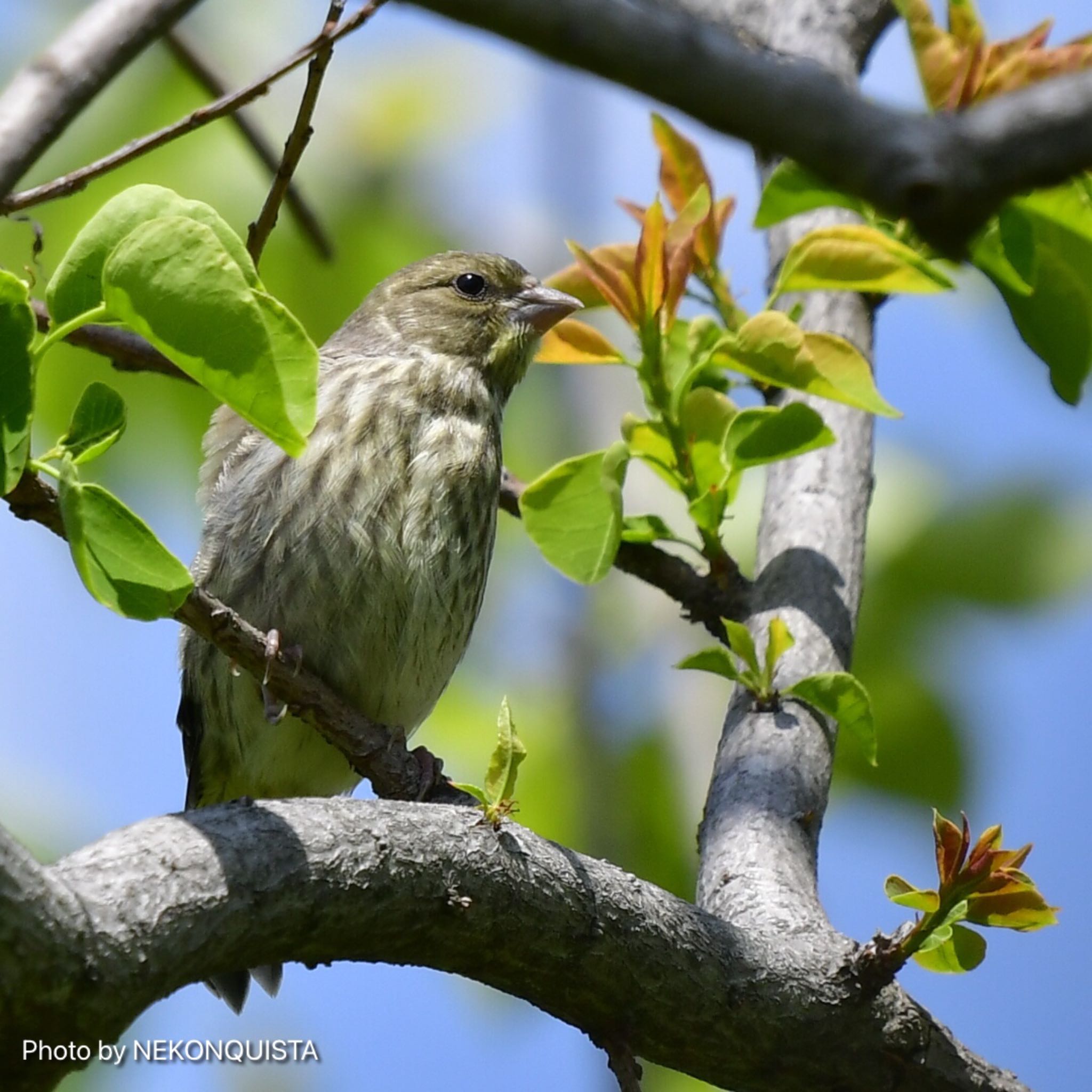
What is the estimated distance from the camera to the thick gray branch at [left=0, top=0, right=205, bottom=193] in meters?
2.53

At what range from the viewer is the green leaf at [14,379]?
202cm

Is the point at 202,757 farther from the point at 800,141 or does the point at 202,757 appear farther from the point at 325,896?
the point at 800,141

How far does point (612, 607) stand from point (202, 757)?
5.34 feet

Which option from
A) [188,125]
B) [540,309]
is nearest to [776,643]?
[188,125]

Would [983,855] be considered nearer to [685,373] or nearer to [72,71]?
[685,373]

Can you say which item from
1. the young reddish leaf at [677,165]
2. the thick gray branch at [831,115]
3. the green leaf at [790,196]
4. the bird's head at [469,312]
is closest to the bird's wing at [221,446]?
the bird's head at [469,312]

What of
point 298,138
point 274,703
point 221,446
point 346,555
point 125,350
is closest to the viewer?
point 298,138

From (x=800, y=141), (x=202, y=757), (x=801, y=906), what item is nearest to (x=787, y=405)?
(x=801, y=906)

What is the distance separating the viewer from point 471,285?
5.65 m

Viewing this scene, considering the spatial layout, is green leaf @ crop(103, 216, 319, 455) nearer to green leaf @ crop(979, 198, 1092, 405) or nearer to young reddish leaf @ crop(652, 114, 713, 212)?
green leaf @ crop(979, 198, 1092, 405)

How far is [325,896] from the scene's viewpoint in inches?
91.6

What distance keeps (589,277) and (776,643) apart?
0.91 meters

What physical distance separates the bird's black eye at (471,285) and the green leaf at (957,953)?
3376mm

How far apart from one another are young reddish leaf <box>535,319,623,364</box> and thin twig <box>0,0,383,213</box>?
90cm
